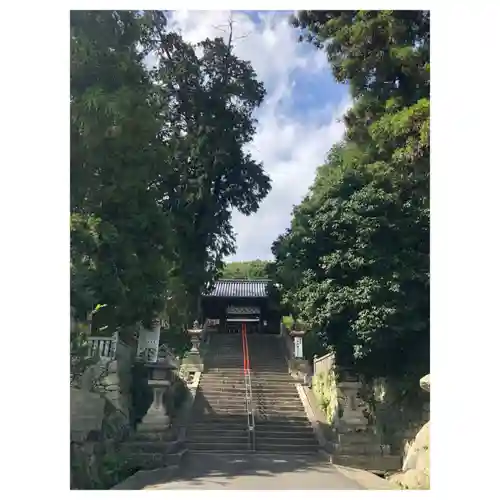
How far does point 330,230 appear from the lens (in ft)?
36.0

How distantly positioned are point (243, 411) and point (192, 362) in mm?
3233

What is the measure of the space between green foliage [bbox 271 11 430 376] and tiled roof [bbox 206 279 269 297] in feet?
39.1

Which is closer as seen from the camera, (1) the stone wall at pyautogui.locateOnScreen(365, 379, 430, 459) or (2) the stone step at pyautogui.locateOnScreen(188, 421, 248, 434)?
(1) the stone wall at pyautogui.locateOnScreen(365, 379, 430, 459)

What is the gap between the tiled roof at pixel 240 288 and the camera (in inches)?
933

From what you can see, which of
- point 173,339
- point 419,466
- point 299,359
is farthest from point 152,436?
point 299,359

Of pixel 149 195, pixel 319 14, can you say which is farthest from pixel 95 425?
pixel 319 14

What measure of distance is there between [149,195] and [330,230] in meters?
2.88

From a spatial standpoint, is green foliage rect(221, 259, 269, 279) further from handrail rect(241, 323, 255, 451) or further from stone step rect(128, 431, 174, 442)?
stone step rect(128, 431, 174, 442)

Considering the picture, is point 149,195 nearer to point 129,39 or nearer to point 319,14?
point 129,39

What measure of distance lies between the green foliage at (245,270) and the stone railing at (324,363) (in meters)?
10.3

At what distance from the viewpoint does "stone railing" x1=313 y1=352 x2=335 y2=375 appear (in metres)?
12.3

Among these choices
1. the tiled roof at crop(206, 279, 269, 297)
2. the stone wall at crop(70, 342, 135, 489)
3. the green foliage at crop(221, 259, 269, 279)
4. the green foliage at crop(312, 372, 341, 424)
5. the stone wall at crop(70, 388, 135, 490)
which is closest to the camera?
the stone wall at crop(70, 388, 135, 490)

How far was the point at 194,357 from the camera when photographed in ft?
51.3

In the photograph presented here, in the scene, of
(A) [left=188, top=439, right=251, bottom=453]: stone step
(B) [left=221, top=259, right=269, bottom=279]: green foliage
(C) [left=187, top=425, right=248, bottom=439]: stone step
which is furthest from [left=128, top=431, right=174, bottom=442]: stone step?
(B) [left=221, top=259, right=269, bottom=279]: green foliage
